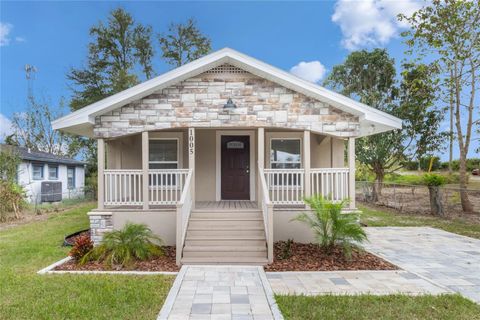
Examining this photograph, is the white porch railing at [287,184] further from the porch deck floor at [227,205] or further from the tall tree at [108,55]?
the tall tree at [108,55]

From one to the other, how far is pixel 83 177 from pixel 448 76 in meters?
24.1

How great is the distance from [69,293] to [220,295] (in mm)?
2356

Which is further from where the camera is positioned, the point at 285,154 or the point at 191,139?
the point at 285,154

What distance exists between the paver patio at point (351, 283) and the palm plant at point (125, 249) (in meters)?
2.68

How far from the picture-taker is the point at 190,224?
7504mm

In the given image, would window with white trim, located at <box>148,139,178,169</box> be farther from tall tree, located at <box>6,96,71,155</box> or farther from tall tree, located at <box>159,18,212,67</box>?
tall tree, located at <box>6,96,71,155</box>

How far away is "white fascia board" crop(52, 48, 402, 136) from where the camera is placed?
7.60 metres

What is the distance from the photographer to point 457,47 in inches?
511

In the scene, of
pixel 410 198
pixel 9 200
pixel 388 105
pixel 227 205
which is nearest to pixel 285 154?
pixel 227 205

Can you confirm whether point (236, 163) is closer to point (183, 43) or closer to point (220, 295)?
point (220, 295)

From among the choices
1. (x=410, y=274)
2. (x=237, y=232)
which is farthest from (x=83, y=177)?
(x=410, y=274)

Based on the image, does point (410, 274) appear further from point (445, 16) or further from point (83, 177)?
point (83, 177)

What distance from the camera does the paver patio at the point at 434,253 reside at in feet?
18.2

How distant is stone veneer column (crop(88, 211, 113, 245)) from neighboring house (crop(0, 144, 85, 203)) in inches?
401
